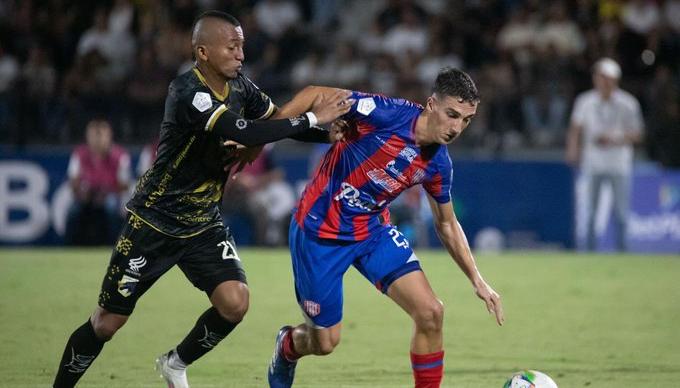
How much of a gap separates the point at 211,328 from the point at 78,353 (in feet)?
2.71

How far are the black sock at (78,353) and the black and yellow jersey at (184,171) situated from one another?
0.77 meters

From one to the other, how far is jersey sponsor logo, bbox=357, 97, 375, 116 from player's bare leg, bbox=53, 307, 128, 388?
1901 millimetres

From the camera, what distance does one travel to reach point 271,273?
1400 cm

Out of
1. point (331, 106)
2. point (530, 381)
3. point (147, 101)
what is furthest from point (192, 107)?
point (147, 101)

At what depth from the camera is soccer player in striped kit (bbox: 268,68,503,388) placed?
6477mm

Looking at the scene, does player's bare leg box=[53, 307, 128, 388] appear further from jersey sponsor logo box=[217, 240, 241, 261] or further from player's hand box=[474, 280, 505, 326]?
player's hand box=[474, 280, 505, 326]

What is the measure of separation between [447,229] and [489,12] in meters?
12.4

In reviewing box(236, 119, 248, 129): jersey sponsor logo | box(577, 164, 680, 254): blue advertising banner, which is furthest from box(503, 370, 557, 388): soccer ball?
box(577, 164, 680, 254): blue advertising banner

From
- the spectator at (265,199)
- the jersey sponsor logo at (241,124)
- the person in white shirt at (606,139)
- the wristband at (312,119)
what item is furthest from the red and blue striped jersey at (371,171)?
the spectator at (265,199)

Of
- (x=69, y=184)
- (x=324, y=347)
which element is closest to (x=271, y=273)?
(x=69, y=184)

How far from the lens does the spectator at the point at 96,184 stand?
16094mm

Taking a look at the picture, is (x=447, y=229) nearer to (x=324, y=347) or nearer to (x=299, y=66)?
(x=324, y=347)

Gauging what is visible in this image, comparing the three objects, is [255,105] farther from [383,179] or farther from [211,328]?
[211,328]

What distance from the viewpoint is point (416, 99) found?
17078 mm
